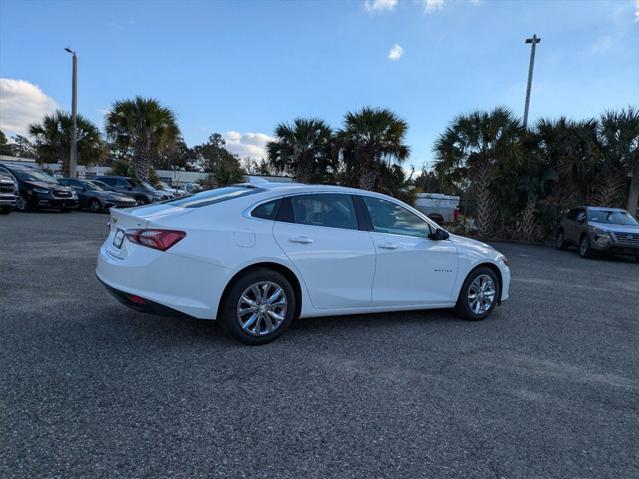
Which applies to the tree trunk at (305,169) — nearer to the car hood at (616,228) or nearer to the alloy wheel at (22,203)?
the alloy wheel at (22,203)

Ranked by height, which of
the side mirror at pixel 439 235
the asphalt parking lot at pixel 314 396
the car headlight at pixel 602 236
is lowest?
the asphalt parking lot at pixel 314 396

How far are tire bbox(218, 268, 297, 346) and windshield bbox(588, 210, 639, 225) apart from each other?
13.1m

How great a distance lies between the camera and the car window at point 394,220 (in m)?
5.15

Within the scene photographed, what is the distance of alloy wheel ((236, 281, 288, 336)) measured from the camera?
428 cm

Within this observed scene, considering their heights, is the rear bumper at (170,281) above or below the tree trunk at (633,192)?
below

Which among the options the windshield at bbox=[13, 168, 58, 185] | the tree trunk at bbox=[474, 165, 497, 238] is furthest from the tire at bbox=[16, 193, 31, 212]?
the tree trunk at bbox=[474, 165, 497, 238]

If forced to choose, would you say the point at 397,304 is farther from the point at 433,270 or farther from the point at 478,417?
the point at 478,417

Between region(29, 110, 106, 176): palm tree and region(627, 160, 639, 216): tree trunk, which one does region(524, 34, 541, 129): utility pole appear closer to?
region(627, 160, 639, 216): tree trunk

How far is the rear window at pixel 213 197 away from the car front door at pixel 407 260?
1292 millimetres

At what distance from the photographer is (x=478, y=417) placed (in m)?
3.27

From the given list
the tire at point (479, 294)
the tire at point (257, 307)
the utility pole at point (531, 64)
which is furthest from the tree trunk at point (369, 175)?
the tire at point (257, 307)

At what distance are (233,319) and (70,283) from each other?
11.5ft

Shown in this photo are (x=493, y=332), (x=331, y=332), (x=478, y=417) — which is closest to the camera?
(x=478, y=417)

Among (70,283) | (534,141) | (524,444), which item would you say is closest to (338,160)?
(534,141)
